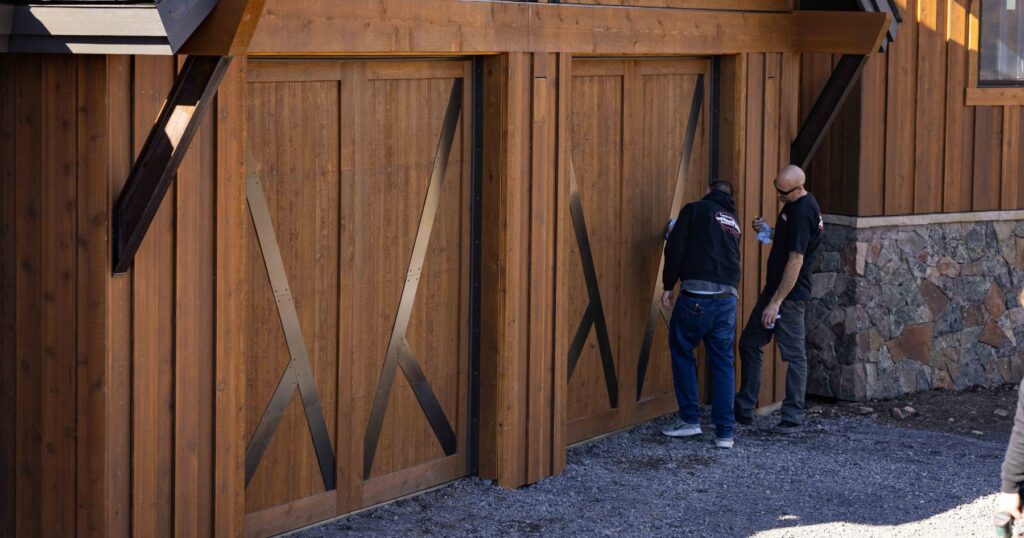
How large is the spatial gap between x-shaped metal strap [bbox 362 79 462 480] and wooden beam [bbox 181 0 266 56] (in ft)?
7.82

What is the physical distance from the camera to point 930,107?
11.7 metres

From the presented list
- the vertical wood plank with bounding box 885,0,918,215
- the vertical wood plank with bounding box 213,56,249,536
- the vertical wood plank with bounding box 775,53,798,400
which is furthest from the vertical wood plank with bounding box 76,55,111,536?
the vertical wood plank with bounding box 885,0,918,215

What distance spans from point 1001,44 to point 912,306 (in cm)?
233

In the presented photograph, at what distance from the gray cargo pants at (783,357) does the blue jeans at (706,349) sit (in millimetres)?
518

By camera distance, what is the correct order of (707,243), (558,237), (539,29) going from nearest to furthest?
(539,29) → (558,237) → (707,243)

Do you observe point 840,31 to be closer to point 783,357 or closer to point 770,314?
point 770,314

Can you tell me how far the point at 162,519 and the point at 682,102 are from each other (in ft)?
16.7

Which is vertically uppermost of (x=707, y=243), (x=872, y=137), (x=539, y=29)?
(x=539, y=29)

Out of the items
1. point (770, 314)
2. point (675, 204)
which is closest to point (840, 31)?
point (675, 204)

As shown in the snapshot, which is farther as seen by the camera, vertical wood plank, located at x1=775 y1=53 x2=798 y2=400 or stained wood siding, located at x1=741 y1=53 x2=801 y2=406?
vertical wood plank, located at x1=775 y1=53 x2=798 y2=400

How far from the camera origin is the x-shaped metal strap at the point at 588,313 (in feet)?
30.5

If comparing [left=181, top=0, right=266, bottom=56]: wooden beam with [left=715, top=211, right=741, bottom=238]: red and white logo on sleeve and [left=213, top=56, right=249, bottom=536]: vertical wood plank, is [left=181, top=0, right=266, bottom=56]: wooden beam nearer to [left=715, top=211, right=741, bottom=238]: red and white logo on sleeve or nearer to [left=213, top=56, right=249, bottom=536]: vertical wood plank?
[left=213, top=56, right=249, bottom=536]: vertical wood plank

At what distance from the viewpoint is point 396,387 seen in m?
7.98

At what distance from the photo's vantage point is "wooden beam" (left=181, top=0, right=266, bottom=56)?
5.64 meters
